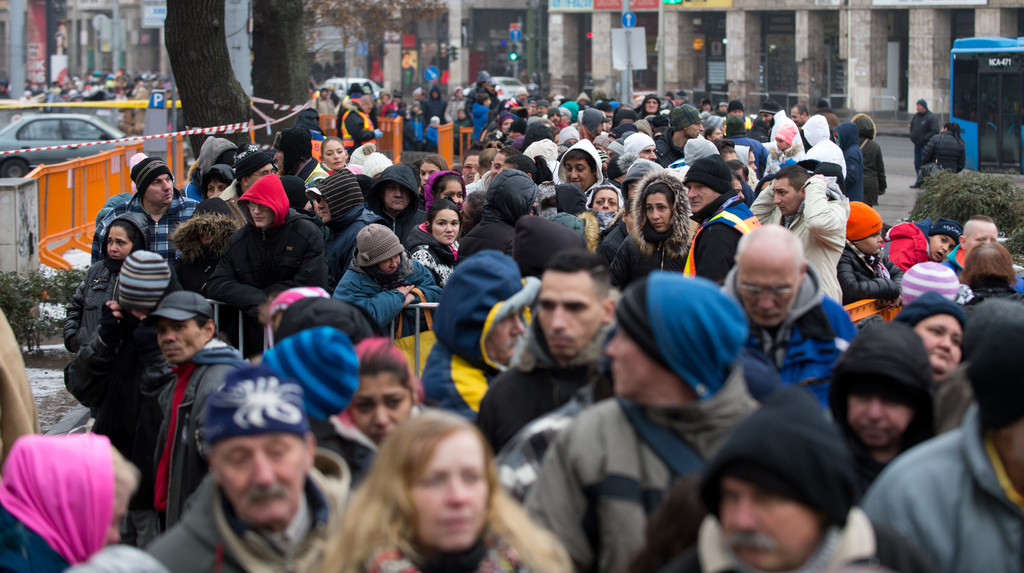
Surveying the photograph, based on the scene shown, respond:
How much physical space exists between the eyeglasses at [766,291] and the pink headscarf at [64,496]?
2183 mm

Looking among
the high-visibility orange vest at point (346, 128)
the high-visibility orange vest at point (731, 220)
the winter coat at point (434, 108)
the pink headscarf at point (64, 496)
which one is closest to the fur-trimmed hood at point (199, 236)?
the high-visibility orange vest at point (731, 220)

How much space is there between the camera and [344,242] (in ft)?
25.1

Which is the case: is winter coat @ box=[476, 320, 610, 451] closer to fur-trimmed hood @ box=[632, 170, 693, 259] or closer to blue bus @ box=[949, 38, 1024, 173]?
fur-trimmed hood @ box=[632, 170, 693, 259]

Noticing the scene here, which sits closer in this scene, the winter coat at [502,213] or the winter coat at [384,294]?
the winter coat at [384,294]

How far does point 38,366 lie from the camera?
9500 mm

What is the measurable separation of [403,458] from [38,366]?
7994 mm

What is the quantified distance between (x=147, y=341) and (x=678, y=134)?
8.77m

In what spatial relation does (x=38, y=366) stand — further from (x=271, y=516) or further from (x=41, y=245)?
(x=271, y=516)

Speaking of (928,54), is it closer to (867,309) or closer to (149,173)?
(867,309)

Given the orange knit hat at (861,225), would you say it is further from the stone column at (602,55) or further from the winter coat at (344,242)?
the stone column at (602,55)

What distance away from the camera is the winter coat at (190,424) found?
426 cm

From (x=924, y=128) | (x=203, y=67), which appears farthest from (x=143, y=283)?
(x=924, y=128)

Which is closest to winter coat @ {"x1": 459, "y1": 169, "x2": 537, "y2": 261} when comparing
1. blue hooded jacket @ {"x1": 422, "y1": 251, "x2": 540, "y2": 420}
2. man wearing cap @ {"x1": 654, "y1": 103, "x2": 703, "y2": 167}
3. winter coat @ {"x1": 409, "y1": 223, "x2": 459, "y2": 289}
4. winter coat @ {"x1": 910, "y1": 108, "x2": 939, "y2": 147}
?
winter coat @ {"x1": 409, "y1": 223, "x2": 459, "y2": 289}

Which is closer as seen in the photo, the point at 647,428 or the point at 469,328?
the point at 647,428
